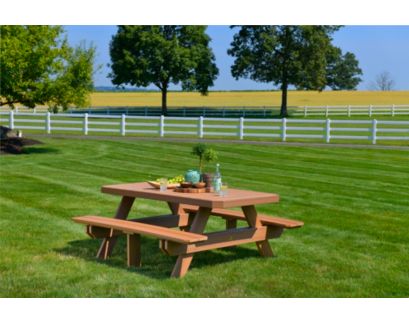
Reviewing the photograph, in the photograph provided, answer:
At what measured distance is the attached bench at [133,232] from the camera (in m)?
7.45

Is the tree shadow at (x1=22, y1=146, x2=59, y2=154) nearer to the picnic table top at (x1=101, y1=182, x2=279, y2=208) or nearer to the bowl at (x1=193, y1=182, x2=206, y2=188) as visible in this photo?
the picnic table top at (x1=101, y1=182, x2=279, y2=208)

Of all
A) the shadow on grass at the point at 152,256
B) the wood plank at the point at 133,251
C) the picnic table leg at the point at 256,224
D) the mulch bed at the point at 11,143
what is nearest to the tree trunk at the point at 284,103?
the mulch bed at the point at 11,143

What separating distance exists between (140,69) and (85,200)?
47270 mm

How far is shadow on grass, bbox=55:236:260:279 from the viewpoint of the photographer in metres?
7.98

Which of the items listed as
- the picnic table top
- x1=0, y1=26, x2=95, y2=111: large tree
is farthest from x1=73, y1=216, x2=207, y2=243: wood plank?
x1=0, y1=26, x2=95, y2=111: large tree

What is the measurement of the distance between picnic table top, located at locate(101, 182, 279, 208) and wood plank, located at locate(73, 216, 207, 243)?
0.36 meters

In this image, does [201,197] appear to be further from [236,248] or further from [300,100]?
[300,100]

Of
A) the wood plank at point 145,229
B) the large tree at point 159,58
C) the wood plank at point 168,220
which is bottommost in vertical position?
the wood plank at point 168,220

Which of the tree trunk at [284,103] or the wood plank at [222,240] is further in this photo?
the tree trunk at [284,103]

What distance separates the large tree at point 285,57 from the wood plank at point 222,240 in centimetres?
4851

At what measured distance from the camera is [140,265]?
8172 mm

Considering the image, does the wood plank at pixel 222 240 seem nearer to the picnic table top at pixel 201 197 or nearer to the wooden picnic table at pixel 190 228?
the wooden picnic table at pixel 190 228

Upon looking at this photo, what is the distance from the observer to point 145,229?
7.84 m

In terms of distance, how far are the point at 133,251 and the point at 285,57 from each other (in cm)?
5193
